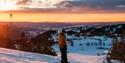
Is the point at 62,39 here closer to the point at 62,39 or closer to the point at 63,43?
the point at 62,39

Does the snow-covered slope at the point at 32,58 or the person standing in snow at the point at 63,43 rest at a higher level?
the person standing in snow at the point at 63,43

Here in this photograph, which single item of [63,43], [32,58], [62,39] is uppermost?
[62,39]

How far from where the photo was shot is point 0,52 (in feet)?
49.9

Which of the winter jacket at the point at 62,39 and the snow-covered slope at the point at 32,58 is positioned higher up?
the winter jacket at the point at 62,39

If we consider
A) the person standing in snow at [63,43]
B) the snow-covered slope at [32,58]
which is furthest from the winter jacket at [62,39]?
the snow-covered slope at [32,58]

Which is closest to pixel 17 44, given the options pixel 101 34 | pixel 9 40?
pixel 9 40

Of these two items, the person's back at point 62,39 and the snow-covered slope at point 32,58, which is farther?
the snow-covered slope at point 32,58

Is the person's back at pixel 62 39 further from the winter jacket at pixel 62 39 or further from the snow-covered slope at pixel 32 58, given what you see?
the snow-covered slope at pixel 32 58

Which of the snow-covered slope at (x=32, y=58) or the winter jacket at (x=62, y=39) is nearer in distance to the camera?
the winter jacket at (x=62, y=39)

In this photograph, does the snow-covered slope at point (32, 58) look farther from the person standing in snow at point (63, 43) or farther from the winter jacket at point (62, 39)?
the winter jacket at point (62, 39)

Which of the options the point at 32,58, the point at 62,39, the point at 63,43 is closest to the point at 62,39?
the point at 62,39

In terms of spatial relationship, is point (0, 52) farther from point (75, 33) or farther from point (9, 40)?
point (75, 33)

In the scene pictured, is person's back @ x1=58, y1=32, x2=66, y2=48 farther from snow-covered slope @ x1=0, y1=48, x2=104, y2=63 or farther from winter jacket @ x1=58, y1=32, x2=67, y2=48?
snow-covered slope @ x1=0, y1=48, x2=104, y2=63

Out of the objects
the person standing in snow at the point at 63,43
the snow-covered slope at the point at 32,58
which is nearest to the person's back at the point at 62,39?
the person standing in snow at the point at 63,43
